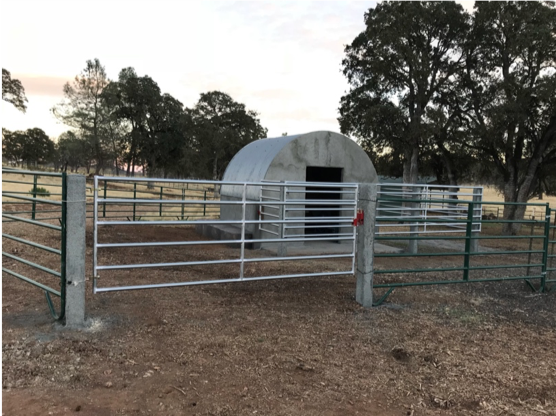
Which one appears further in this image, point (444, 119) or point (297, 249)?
point (444, 119)

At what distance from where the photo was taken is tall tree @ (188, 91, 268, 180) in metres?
35.7

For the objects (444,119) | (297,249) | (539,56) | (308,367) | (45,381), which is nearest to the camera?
(45,381)

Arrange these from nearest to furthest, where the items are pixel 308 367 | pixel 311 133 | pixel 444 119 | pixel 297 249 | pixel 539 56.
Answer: pixel 308 367
pixel 297 249
pixel 311 133
pixel 539 56
pixel 444 119

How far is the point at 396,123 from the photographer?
2217 centimetres

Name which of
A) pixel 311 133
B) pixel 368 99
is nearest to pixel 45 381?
pixel 311 133

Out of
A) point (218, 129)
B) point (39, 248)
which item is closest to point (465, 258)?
point (39, 248)

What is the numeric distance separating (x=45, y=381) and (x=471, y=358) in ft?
12.9

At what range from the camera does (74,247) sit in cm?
441

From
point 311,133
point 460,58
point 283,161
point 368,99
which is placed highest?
point 460,58

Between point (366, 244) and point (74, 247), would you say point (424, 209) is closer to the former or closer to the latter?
point (366, 244)

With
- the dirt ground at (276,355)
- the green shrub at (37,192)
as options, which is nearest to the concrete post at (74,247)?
the dirt ground at (276,355)

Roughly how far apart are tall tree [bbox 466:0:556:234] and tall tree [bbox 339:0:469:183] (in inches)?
73.1

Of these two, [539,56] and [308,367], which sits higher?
[539,56]

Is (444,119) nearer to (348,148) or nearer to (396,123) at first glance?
(396,123)
